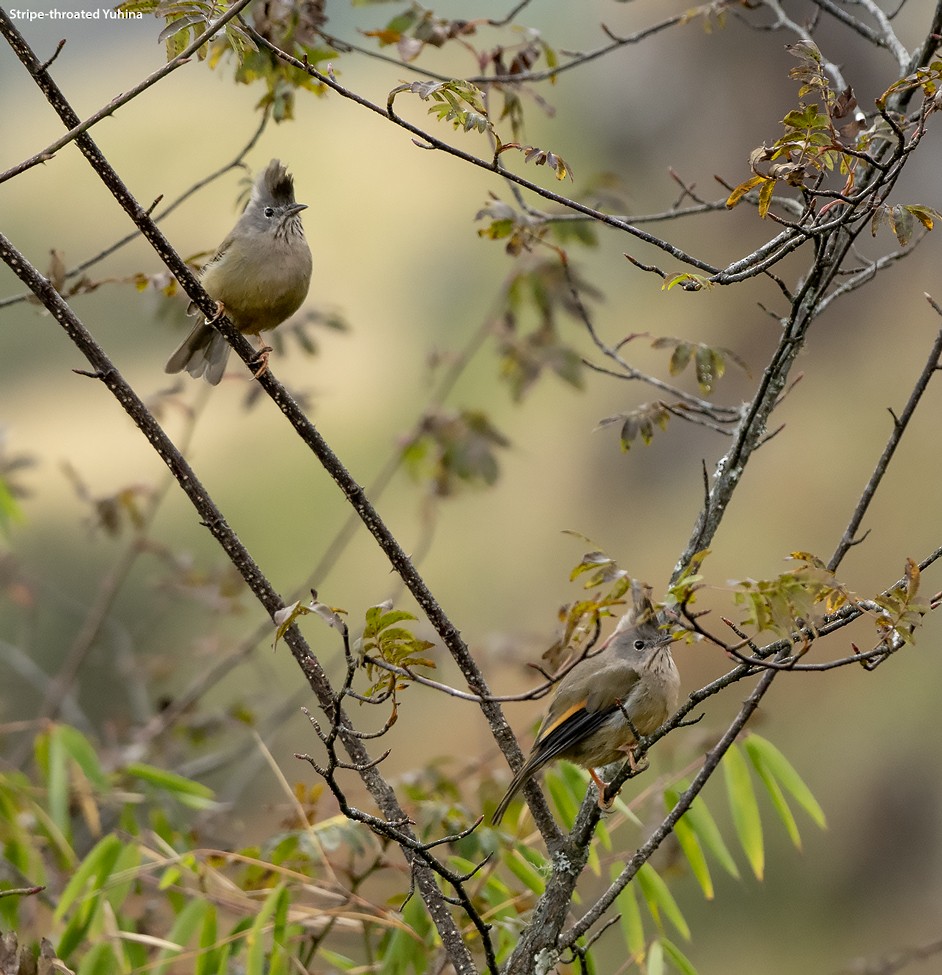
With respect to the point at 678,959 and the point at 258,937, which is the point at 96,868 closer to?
the point at 258,937

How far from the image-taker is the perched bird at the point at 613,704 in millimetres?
1924

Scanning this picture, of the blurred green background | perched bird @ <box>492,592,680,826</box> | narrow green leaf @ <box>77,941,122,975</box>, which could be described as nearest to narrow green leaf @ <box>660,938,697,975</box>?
perched bird @ <box>492,592,680,826</box>

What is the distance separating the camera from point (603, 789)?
1359 millimetres

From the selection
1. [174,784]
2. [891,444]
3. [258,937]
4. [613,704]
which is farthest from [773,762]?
[174,784]

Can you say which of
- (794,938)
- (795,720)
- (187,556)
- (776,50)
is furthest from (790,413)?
(187,556)

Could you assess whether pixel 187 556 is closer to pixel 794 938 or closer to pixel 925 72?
pixel 925 72

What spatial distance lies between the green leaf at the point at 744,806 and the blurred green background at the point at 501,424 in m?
2.29

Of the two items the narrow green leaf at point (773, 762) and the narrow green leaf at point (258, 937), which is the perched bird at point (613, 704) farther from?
the narrow green leaf at point (258, 937)

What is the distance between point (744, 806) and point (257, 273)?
4.39ft

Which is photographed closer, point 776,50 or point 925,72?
point 925,72

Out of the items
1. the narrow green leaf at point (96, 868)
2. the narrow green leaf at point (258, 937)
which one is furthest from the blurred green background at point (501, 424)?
the narrow green leaf at point (258, 937)

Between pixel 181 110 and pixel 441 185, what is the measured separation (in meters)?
1.20

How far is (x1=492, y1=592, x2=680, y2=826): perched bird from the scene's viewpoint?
192 cm

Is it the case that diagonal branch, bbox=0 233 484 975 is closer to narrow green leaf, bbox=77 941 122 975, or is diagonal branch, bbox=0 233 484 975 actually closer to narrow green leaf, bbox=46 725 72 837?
narrow green leaf, bbox=77 941 122 975
